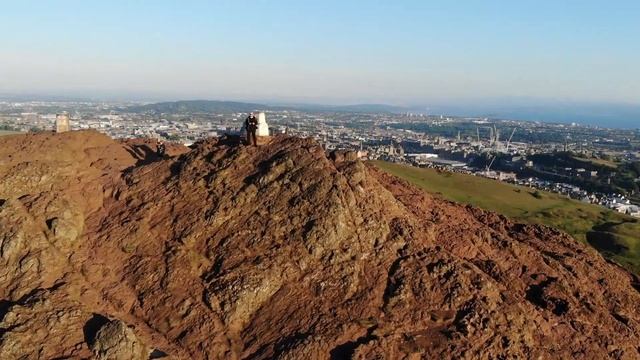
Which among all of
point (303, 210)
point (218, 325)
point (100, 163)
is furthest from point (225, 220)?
point (100, 163)

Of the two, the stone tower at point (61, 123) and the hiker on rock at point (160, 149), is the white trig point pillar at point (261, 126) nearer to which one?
the hiker on rock at point (160, 149)

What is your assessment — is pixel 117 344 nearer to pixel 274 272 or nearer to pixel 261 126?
pixel 274 272

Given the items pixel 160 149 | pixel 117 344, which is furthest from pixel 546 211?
pixel 117 344

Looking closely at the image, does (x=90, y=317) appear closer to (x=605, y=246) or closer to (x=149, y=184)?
(x=149, y=184)

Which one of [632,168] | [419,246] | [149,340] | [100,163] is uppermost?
[100,163]

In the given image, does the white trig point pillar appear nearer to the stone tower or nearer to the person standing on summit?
the person standing on summit

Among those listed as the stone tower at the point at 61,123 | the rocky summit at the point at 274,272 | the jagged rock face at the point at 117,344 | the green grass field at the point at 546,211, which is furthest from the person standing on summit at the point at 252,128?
the green grass field at the point at 546,211

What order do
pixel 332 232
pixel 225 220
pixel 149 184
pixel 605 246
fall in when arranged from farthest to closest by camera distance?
pixel 605 246 < pixel 149 184 < pixel 225 220 < pixel 332 232
